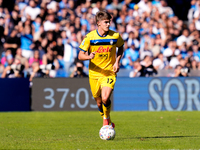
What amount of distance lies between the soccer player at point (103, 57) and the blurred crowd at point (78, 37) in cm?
728

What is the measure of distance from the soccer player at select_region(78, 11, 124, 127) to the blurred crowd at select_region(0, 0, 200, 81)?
23.9 feet

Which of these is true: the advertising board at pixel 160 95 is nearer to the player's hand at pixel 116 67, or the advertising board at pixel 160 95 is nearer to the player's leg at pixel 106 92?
the player's leg at pixel 106 92

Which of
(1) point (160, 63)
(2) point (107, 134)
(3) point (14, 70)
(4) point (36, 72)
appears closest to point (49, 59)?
(4) point (36, 72)

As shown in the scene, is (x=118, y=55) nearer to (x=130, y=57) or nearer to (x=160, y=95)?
(x=160, y=95)

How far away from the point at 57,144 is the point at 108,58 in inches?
85.3

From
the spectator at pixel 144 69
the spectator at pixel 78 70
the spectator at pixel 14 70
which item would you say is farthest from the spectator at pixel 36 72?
the spectator at pixel 144 69

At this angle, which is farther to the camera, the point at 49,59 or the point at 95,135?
the point at 49,59

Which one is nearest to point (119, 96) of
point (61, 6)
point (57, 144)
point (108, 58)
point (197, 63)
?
point (197, 63)

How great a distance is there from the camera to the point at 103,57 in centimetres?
838

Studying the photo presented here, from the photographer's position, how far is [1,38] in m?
17.2

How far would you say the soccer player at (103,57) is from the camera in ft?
26.8

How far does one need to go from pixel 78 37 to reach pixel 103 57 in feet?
28.5

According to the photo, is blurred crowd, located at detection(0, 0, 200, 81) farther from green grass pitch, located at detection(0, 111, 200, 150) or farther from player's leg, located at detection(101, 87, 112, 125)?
Answer: player's leg, located at detection(101, 87, 112, 125)

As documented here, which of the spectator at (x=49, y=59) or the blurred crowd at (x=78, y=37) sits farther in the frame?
the blurred crowd at (x=78, y=37)
